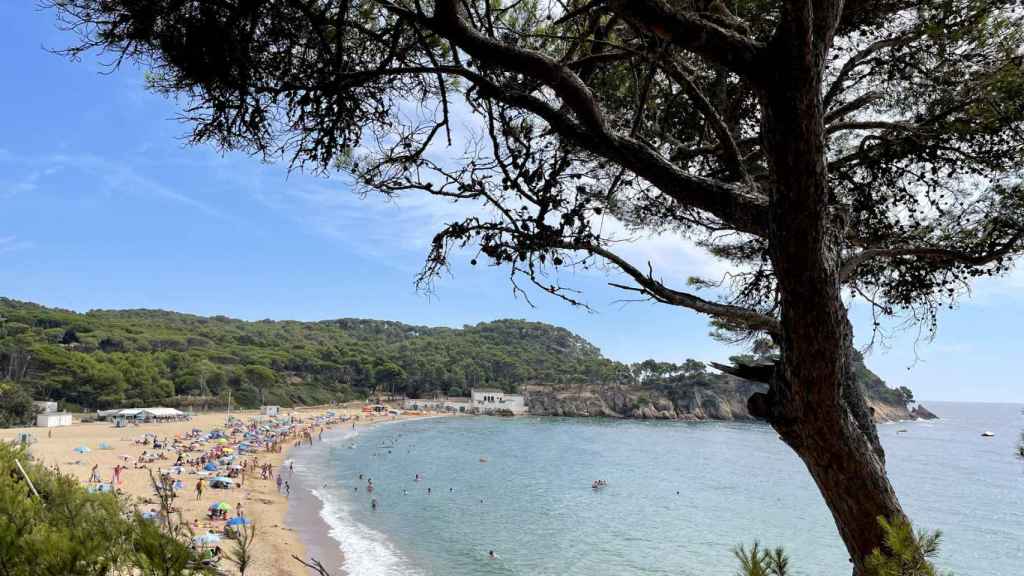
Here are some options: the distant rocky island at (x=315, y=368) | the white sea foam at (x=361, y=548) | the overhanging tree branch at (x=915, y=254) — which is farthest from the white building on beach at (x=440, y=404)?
the overhanging tree branch at (x=915, y=254)

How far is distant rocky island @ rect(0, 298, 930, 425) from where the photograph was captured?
42531 millimetres

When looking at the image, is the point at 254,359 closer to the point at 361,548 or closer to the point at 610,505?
the point at 610,505

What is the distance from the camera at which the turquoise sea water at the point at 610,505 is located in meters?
17.6

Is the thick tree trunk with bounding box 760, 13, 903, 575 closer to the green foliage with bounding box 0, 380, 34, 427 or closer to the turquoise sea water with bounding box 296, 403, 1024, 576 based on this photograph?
the turquoise sea water with bounding box 296, 403, 1024, 576

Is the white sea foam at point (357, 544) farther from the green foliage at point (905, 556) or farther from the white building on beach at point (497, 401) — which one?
the white building on beach at point (497, 401)

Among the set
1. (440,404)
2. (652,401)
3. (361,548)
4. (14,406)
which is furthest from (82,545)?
(652,401)

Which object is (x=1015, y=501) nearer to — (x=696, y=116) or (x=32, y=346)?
(x=696, y=116)

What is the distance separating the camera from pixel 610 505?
2567 centimetres

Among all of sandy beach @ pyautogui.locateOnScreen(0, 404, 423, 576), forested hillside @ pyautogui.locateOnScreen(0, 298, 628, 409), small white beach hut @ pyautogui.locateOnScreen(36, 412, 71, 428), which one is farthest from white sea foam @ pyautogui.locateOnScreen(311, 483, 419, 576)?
forested hillside @ pyautogui.locateOnScreen(0, 298, 628, 409)

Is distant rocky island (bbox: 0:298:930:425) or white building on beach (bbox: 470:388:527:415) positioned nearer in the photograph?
distant rocky island (bbox: 0:298:930:425)

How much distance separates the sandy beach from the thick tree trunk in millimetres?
6816

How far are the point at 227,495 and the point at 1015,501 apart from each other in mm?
36578

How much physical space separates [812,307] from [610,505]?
26.0 metres

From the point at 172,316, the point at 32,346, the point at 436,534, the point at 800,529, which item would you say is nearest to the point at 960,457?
the point at 800,529
